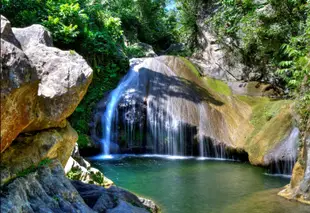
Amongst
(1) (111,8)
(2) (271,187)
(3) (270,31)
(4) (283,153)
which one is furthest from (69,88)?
(1) (111,8)

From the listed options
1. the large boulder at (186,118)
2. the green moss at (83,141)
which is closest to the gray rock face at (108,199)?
the large boulder at (186,118)

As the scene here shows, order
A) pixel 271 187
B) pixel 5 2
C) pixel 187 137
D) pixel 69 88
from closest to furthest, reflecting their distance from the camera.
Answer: pixel 69 88 → pixel 271 187 → pixel 5 2 → pixel 187 137

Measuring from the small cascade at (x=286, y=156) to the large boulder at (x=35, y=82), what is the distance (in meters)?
7.51

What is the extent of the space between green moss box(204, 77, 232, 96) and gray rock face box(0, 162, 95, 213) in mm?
12483

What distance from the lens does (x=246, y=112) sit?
15.2m

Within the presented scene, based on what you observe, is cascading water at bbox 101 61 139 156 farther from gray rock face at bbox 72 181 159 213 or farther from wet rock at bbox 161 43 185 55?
gray rock face at bbox 72 181 159 213

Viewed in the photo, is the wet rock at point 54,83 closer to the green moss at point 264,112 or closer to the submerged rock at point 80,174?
the submerged rock at point 80,174

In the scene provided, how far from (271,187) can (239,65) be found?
10.6 meters

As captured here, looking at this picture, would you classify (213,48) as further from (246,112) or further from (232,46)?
(246,112)

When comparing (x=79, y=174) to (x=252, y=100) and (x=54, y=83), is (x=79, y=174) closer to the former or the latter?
(x=54, y=83)

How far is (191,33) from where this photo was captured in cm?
2153

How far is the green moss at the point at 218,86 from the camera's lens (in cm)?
1672

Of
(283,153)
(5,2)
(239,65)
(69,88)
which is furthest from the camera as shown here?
(239,65)

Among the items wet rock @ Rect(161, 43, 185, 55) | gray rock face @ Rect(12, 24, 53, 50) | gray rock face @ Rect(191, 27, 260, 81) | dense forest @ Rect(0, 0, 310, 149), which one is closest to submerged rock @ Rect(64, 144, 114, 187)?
gray rock face @ Rect(12, 24, 53, 50)
